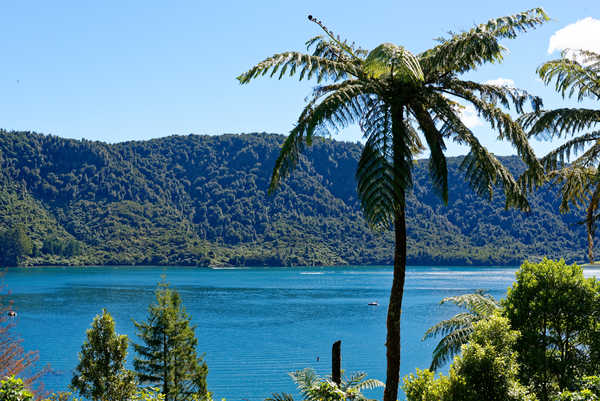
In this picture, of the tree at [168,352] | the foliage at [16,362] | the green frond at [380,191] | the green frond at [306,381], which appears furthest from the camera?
the tree at [168,352]

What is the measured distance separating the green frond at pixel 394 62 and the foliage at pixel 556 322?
5706 millimetres

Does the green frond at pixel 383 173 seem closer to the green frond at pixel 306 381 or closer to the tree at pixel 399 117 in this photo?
the tree at pixel 399 117

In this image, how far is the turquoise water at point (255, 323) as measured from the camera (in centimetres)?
4144

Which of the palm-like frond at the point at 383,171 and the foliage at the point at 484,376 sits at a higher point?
the palm-like frond at the point at 383,171

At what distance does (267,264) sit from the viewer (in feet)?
606

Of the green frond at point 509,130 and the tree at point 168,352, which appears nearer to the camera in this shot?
the green frond at point 509,130

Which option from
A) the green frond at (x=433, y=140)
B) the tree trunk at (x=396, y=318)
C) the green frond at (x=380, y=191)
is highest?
the green frond at (x=433, y=140)

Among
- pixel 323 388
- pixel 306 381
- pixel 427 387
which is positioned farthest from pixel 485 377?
pixel 306 381

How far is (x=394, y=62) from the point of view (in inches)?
293

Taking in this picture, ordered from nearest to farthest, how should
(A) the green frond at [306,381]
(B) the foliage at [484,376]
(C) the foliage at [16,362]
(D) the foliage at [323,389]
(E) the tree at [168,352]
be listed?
(D) the foliage at [323,389] → (B) the foliage at [484,376] → (A) the green frond at [306,381] → (C) the foliage at [16,362] → (E) the tree at [168,352]

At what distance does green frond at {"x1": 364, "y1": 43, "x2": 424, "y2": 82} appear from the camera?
7.34 metres

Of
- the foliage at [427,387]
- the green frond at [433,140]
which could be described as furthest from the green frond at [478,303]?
the green frond at [433,140]

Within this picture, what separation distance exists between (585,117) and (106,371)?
60.2ft

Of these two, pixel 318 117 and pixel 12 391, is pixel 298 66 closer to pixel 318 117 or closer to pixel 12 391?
pixel 318 117
